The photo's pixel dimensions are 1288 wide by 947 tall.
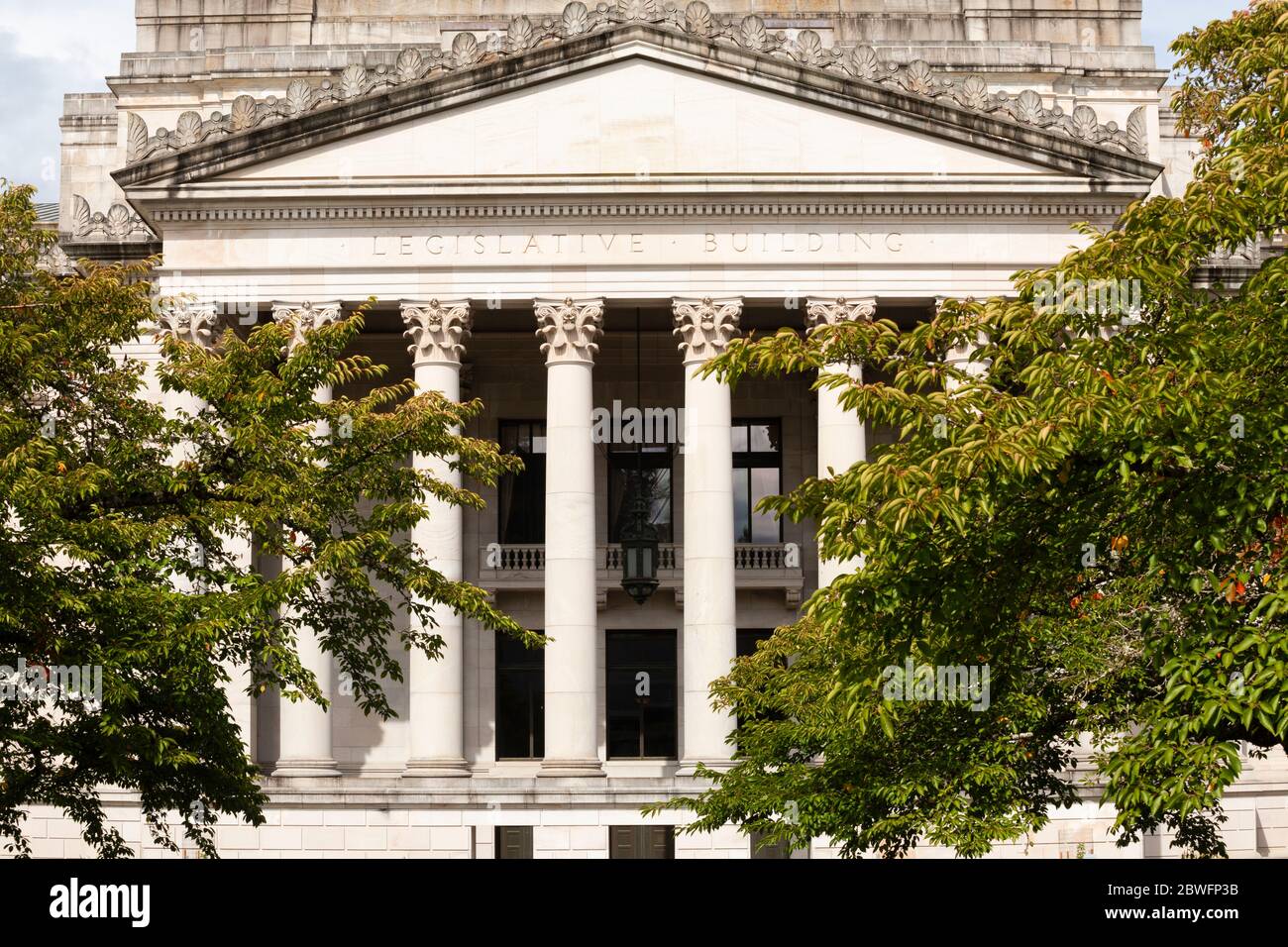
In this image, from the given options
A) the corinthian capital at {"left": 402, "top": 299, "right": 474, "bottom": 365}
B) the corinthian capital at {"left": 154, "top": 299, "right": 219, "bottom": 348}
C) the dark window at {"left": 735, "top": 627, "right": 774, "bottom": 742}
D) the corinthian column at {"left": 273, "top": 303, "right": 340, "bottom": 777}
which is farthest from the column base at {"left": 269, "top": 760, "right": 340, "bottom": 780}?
the dark window at {"left": 735, "top": 627, "right": 774, "bottom": 742}

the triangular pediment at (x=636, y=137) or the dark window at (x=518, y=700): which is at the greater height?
the triangular pediment at (x=636, y=137)

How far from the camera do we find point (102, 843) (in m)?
29.2

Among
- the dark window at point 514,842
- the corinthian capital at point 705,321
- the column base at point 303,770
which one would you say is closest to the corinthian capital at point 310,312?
the corinthian capital at point 705,321

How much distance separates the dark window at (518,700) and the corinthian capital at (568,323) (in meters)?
8.92

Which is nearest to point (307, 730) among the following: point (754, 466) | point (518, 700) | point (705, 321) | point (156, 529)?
point (518, 700)

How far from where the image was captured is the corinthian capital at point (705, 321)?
143ft

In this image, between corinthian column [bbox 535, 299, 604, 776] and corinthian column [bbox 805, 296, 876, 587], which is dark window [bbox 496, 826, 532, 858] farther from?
corinthian column [bbox 805, 296, 876, 587]

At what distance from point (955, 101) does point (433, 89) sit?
1292 cm

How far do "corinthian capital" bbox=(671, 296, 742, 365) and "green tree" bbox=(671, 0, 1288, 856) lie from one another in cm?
2112

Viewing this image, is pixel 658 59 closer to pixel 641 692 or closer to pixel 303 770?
pixel 641 692

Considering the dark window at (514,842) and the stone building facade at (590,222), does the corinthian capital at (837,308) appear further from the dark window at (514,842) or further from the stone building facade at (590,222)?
the dark window at (514,842)

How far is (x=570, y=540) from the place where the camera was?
42812 millimetres

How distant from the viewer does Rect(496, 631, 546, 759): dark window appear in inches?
1886
